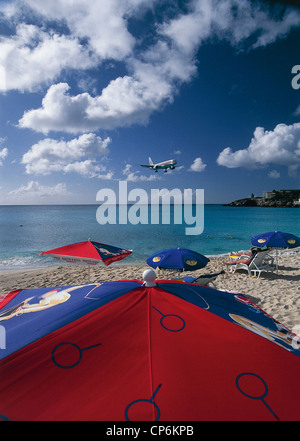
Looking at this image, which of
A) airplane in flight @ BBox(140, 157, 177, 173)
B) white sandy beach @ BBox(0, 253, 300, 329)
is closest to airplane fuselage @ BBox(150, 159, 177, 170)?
airplane in flight @ BBox(140, 157, 177, 173)

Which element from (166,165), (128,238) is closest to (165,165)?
(166,165)

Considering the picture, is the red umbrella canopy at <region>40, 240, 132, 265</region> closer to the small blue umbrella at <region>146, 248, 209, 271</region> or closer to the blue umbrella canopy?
the small blue umbrella at <region>146, 248, 209, 271</region>

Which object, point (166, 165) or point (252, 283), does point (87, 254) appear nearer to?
point (252, 283)

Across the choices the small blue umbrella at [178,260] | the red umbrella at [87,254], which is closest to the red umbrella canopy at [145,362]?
the red umbrella at [87,254]

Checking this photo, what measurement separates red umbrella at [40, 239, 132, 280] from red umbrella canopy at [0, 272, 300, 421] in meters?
3.96

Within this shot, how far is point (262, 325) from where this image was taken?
6.11ft

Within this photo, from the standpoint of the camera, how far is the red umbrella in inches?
231

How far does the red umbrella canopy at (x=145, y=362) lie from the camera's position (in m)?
1.14

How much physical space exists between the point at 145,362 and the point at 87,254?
4939 millimetres

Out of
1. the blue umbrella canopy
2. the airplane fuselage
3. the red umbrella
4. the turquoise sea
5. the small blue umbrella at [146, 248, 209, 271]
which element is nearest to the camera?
the red umbrella

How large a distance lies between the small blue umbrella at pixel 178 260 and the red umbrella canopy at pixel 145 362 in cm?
412

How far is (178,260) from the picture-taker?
610 centimetres

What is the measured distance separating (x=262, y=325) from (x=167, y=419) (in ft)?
3.83
